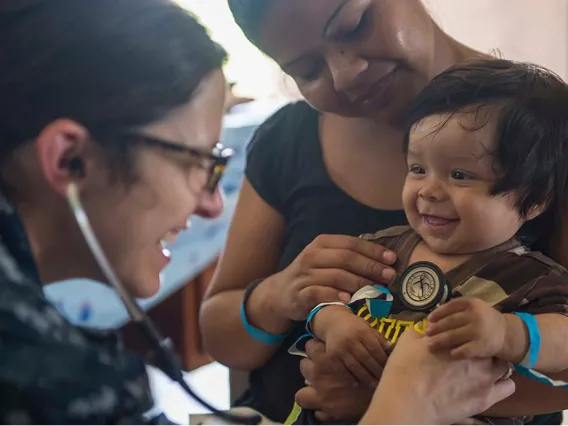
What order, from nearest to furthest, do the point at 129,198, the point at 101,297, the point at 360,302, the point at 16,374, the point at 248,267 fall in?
the point at 16,374, the point at 129,198, the point at 360,302, the point at 248,267, the point at 101,297

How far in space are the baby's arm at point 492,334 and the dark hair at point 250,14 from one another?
20.4 inches

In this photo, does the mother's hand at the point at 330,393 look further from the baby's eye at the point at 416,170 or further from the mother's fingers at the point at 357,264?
the baby's eye at the point at 416,170

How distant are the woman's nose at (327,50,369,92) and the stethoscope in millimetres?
474

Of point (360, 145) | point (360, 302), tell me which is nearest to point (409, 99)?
point (360, 145)

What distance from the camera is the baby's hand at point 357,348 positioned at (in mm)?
920

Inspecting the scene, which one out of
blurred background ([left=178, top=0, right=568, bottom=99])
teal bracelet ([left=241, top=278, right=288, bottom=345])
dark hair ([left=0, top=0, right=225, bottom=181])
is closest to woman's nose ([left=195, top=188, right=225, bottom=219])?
dark hair ([left=0, top=0, right=225, bottom=181])

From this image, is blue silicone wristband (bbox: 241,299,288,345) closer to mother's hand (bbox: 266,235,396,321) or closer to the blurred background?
mother's hand (bbox: 266,235,396,321)

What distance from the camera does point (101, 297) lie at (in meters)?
1.77

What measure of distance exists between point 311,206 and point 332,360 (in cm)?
30

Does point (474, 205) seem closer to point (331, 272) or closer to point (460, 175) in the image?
point (460, 175)

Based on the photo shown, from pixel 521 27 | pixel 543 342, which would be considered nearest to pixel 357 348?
pixel 543 342

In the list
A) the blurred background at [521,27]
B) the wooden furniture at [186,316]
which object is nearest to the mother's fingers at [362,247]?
the blurred background at [521,27]

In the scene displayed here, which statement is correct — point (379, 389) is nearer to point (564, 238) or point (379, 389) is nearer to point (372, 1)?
point (564, 238)

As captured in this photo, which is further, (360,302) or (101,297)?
(101,297)
